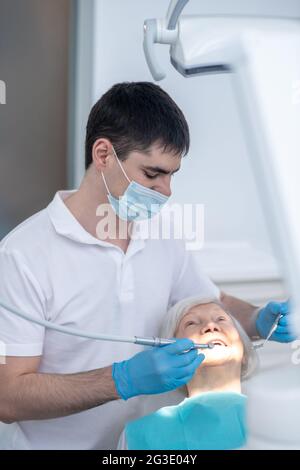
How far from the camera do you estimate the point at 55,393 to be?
3.26ft

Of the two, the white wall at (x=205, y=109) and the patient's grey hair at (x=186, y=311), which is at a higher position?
the white wall at (x=205, y=109)

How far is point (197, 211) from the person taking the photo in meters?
1.58

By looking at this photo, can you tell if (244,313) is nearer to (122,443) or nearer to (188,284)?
(188,284)

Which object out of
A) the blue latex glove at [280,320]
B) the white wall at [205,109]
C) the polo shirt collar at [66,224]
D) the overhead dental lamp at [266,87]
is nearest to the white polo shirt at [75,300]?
the polo shirt collar at [66,224]

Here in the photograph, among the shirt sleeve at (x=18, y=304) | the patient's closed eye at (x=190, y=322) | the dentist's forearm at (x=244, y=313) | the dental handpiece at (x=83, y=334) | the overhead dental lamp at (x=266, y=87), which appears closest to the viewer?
the overhead dental lamp at (x=266, y=87)

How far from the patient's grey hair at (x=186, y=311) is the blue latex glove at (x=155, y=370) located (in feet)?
0.68

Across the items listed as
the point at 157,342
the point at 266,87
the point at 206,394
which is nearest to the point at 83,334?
the point at 157,342

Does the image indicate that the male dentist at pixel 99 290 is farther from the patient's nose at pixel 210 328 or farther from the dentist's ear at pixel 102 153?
the patient's nose at pixel 210 328

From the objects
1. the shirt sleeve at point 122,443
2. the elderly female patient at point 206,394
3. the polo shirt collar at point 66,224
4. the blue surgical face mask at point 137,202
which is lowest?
the shirt sleeve at point 122,443

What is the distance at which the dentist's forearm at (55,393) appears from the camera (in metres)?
0.98

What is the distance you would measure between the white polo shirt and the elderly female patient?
0.08m

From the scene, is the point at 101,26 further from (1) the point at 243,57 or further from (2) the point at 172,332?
(1) the point at 243,57

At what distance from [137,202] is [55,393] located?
0.37 m
